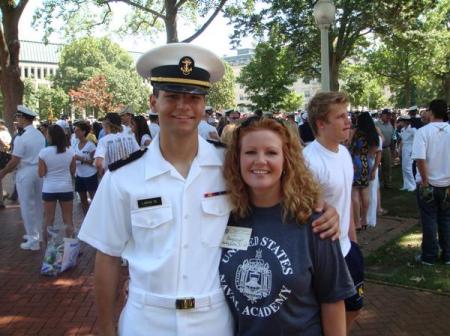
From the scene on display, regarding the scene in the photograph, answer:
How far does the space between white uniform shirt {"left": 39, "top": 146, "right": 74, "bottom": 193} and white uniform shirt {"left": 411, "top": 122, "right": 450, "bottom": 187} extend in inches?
184

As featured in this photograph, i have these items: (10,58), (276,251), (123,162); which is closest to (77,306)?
(123,162)

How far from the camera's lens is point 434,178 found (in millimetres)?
5762

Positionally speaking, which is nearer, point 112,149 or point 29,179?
point 112,149

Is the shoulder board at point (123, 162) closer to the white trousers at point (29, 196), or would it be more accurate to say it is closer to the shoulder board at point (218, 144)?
the shoulder board at point (218, 144)

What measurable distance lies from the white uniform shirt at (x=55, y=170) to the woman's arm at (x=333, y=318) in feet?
17.5

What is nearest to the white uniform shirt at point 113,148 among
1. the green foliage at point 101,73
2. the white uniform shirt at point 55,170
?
the white uniform shirt at point 55,170

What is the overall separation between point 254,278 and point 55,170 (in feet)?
17.2

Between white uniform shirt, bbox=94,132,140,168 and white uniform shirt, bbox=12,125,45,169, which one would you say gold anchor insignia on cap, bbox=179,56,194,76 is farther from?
white uniform shirt, bbox=12,125,45,169

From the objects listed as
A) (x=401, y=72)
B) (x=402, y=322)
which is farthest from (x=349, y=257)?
(x=401, y=72)

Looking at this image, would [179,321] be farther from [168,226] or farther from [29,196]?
[29,196]

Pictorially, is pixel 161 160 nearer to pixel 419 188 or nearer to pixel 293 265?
pixel 293 265

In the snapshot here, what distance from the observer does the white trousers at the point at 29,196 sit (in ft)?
23.1

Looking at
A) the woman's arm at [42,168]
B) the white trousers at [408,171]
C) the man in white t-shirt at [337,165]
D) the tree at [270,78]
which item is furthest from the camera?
the tree at [270,78]

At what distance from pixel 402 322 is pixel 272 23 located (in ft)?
48.2
